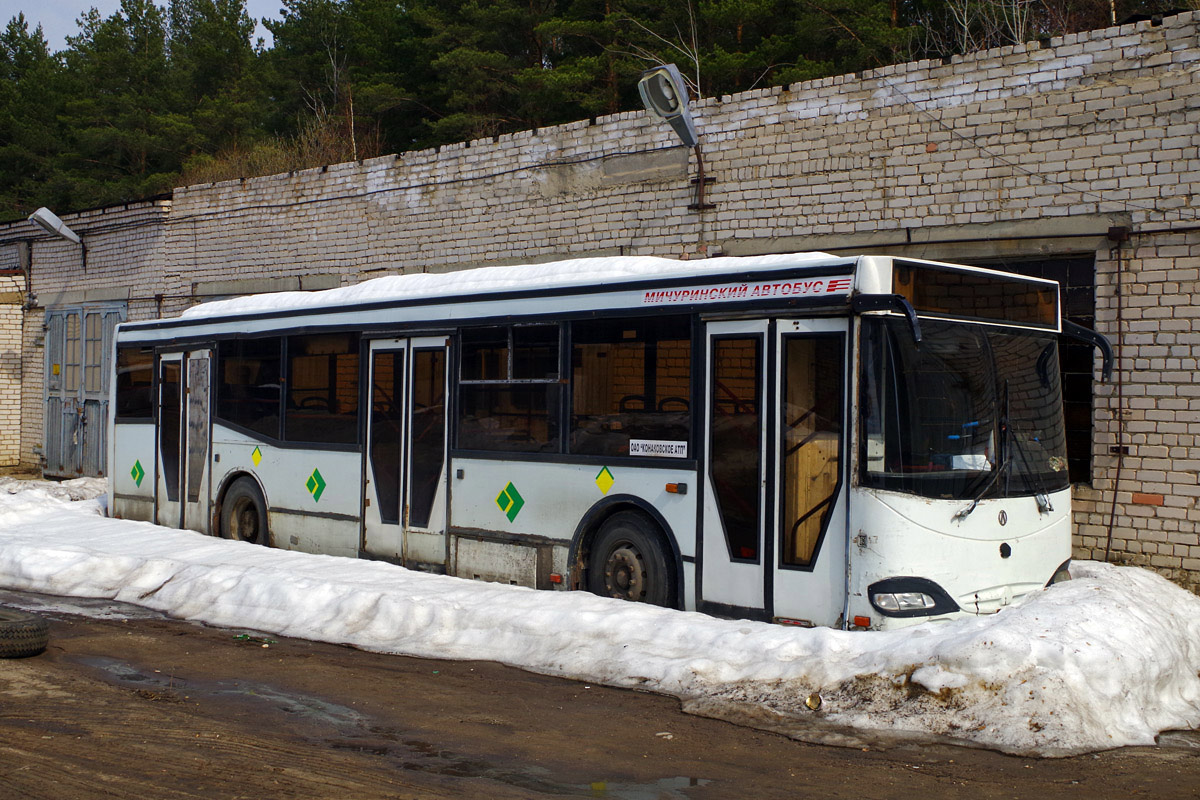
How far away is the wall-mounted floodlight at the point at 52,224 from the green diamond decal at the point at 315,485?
41.5ft

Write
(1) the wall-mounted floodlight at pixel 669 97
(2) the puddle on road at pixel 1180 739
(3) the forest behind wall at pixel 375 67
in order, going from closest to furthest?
(2) the puddle on road at pixel 1180 739
(1) the wall-mounted floodlight at pixel 669 97
(3) the forest behind wall at pixel 375 67

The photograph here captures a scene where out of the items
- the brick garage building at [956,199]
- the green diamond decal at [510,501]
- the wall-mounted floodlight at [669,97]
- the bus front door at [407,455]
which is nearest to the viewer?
the green diamond decal at [510,501]

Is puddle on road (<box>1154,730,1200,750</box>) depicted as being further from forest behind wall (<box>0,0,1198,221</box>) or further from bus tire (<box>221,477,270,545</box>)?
forest behind wall (<box>0,0,1198,221</box>)

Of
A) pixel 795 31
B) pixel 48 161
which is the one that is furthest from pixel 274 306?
pixel 48 161

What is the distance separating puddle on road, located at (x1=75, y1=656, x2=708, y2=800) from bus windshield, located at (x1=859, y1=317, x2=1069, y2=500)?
265 centimetres

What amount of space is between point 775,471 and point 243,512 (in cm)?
693

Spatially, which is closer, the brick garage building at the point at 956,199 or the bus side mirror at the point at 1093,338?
the bus side mirror at the point at 1093,338

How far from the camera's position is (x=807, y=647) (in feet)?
21.3

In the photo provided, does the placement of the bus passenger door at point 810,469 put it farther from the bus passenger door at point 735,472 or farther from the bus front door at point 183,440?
the bus front door at point 183,440

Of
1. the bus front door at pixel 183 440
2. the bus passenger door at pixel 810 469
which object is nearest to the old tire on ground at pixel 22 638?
the bus passenger door at pixel 810 469

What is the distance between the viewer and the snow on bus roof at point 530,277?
7720 millimetres

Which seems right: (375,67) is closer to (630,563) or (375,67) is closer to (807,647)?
(630,563)

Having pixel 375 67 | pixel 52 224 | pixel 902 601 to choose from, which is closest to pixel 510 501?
pixel 902 601

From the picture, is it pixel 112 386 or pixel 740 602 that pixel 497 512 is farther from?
pixel 112 386
